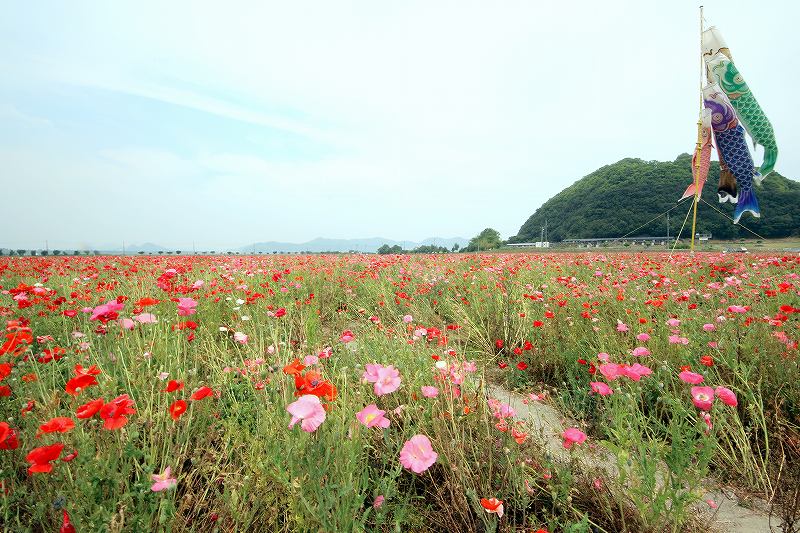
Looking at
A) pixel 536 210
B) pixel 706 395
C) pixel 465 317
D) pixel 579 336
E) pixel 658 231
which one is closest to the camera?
pixel 706 395

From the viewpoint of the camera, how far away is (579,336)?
307cm

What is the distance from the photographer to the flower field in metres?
1.23

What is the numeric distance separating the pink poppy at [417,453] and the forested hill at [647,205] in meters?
55.6

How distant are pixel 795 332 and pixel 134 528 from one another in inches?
144

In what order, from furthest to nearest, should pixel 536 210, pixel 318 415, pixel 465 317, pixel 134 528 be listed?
pixel 536 210 → pixel 465 317 → pixel 134 528 → pixel 318 415

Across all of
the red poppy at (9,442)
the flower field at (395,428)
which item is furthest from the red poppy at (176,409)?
the red poppy at (9,442)

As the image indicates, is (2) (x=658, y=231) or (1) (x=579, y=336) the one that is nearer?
(1) (x=579, y=336)

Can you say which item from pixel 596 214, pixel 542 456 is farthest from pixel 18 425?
pixel 596 214

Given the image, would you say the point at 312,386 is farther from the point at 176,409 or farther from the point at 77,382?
the point at 77,382

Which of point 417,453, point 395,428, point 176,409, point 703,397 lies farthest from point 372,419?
Result: point 703,397

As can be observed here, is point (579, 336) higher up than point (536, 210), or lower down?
lower down

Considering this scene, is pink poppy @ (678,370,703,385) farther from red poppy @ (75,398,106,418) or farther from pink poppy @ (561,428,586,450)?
red poppy @ (75,398,106,418)

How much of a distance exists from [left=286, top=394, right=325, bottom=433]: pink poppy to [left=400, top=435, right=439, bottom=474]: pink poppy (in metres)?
0.32

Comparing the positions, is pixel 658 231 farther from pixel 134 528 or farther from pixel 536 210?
pixel 134 528
